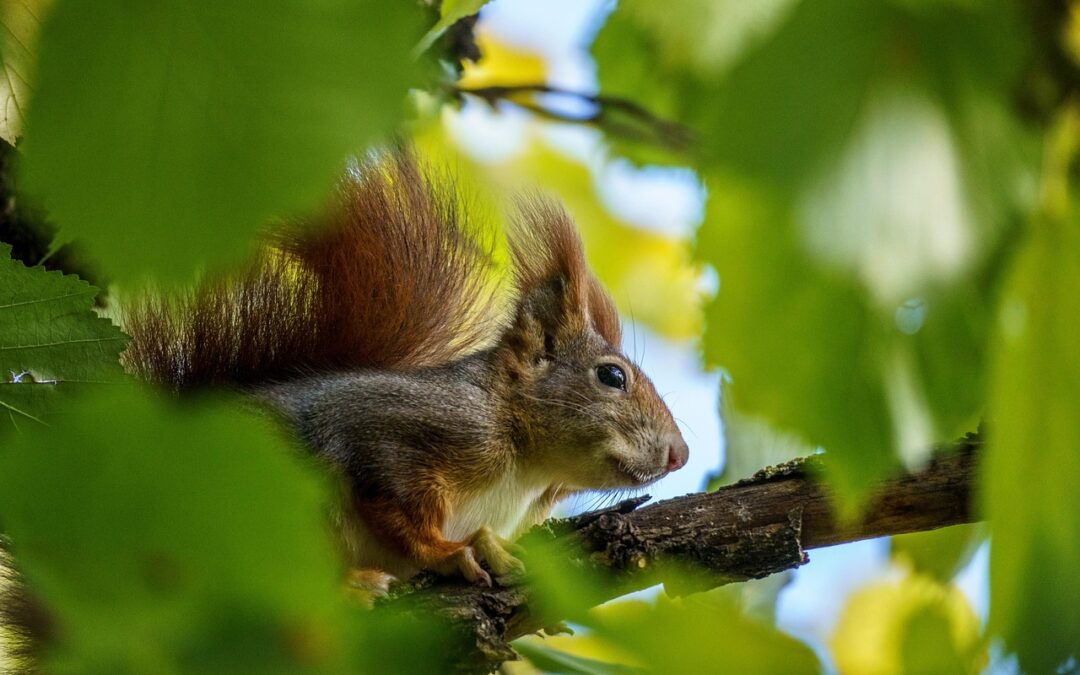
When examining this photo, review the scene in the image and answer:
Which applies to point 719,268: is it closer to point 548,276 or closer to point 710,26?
point 710,26

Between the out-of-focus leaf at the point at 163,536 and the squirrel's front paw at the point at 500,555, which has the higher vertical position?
the squirrel's front paw at the point at 500,555

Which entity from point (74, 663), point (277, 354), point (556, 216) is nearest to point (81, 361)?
point (74, 663)

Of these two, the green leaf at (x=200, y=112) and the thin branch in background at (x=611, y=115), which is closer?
the green leaf at (x=200, y=112)

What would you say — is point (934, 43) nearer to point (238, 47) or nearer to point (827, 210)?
point (827, 210)

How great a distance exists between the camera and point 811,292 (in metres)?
0.37

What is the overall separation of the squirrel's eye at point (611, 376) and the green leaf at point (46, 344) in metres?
1.33

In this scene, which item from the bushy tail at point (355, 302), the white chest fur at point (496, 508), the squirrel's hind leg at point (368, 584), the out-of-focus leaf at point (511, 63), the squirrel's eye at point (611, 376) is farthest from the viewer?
the out-of-focus leaf at point (511, 63)

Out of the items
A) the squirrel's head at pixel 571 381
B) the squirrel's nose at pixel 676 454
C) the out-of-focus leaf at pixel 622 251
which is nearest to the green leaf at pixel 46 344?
the squirrel's head at pixel 571 381

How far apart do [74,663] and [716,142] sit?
0.24 m

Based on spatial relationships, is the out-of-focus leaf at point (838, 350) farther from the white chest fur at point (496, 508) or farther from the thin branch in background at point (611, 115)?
the white chest fur at point (496, 508)

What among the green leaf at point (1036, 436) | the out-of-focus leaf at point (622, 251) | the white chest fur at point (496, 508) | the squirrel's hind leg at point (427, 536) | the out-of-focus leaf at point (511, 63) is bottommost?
the green leaf at point (1036, 436)

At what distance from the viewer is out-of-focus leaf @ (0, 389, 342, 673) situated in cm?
29

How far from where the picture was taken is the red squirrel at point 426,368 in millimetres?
1812

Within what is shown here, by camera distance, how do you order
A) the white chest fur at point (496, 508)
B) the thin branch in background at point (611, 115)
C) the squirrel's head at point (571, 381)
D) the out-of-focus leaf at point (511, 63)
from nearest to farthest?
the thin branch in background at point (611, 115) → the white chest fur at point (496, 508) → the squirrel's head at point (571, 381) → the out-of-focus leaf at point (511, 63)
